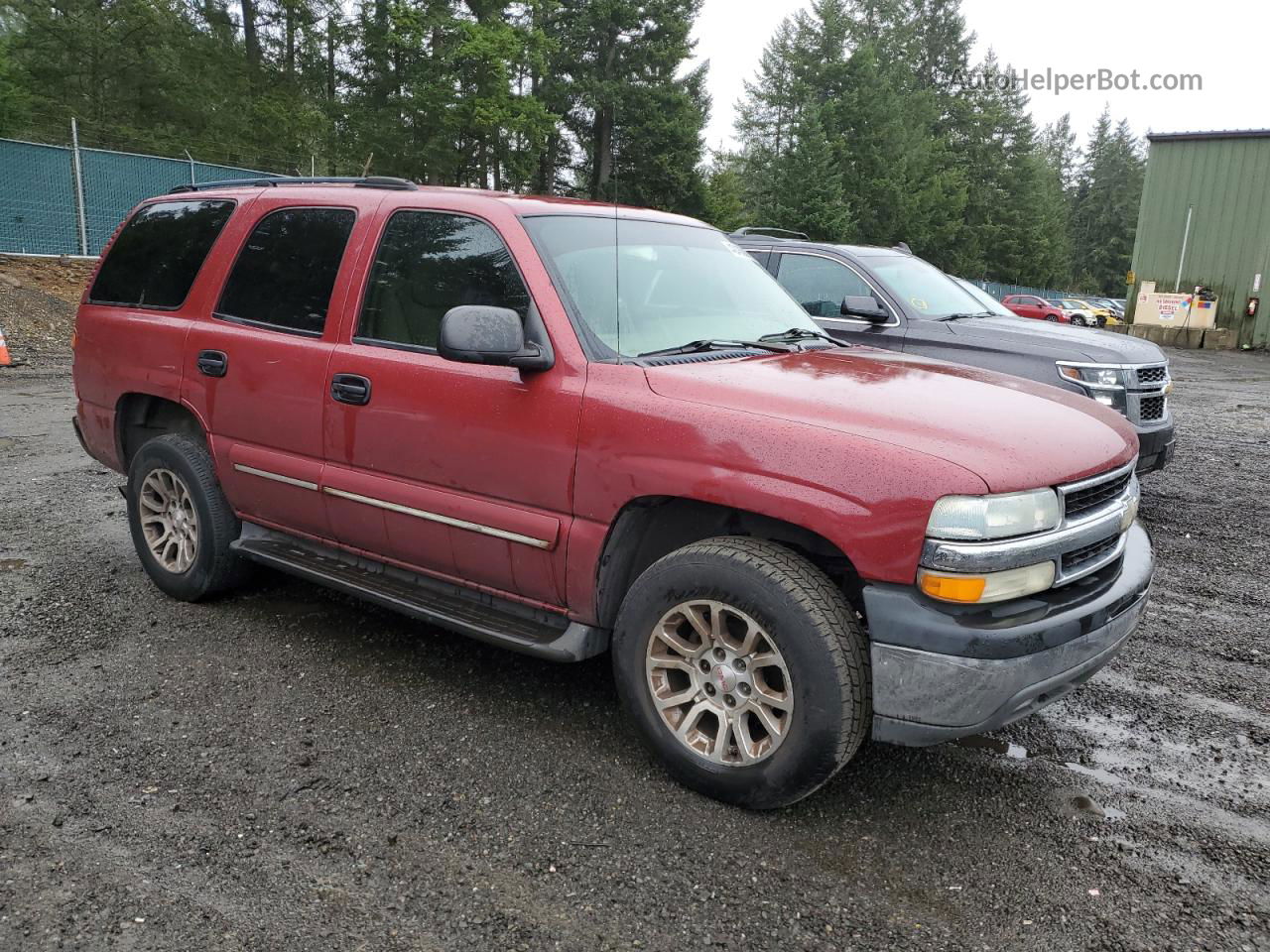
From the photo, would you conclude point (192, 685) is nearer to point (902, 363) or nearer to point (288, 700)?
point (288, 700)

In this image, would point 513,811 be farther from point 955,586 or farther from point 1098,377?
point 1098,377

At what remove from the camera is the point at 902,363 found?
3.76m

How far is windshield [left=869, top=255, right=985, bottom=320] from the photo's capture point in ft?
25.7

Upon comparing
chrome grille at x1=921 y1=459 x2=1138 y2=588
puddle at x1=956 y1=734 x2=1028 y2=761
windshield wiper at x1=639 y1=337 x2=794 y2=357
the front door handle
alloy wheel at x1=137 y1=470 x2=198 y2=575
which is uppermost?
windshield wiper at x1=639 y1=337 x2=794 y2=357

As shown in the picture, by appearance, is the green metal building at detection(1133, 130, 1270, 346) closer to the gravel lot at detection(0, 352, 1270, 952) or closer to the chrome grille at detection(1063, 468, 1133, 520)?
the gravel lot at detection(0, 352, 1270, 952)

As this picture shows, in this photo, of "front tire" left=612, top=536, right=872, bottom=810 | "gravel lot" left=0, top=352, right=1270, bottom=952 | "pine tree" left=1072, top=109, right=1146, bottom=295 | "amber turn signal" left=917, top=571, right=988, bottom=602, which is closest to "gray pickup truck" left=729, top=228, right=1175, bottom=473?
"gravel lot" left=0, top=352, right=1270, bottom=952

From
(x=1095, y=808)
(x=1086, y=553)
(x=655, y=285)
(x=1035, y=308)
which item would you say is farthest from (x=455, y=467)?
(x=1035, y=308)

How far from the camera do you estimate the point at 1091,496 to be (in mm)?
3027

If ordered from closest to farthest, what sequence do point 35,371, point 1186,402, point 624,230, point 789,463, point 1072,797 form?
1. point 789,463
2. point 1072,797
3. point 624,230
4. point 35,371
5. point 1186,402

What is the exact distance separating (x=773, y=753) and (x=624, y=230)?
2151 millimetres

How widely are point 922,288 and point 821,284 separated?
886mm

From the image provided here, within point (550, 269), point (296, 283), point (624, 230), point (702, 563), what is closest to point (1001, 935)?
point (702, 563)

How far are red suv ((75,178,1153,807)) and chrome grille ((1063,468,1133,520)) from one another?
12mm

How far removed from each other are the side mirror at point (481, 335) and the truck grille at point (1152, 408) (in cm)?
547
